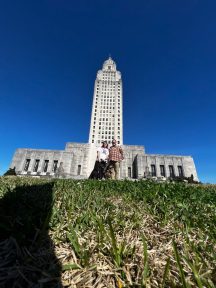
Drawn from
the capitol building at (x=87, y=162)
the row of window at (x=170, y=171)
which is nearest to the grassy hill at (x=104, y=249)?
the capitol building at (x=87, y=162)

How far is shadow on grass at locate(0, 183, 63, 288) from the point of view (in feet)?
4.49

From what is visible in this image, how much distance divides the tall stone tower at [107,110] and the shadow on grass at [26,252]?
7305 centimetres

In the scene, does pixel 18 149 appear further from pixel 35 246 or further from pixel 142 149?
pixel 35 246

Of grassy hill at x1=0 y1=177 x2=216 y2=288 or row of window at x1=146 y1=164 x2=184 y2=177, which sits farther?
row of window at x1=146 y1=164 x2=184 y2=177

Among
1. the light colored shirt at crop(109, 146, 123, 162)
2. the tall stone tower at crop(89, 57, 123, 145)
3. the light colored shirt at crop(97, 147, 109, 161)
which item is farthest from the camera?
the tall stone tower at crop(89, 57, 123, 145)

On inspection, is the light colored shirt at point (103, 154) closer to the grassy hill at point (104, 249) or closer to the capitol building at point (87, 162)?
the grassy hill at point (104, 249)

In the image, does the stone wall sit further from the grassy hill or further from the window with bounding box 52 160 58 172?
the grassy hill

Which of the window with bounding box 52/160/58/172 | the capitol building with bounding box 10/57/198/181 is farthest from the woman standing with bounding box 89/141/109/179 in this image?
the window with bounding box 52/160/58/172

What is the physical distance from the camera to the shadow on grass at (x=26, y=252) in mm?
1369

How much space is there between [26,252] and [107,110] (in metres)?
85.6

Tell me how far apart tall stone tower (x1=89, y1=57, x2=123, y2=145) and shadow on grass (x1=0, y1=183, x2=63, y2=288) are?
73055 millimetres

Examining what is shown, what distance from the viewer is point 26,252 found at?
5.54 ft

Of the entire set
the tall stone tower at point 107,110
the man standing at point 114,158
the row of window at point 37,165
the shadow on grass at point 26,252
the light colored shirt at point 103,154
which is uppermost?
the tall stone tower at point 107,110

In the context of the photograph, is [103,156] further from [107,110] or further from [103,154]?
[107,110]
